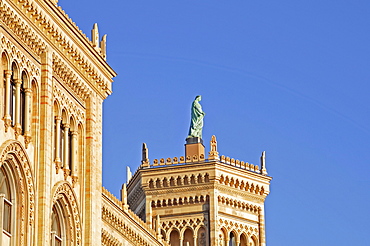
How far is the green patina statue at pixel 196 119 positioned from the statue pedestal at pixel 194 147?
12.2 inches

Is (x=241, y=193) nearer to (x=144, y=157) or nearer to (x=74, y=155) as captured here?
(x=144, y=157)

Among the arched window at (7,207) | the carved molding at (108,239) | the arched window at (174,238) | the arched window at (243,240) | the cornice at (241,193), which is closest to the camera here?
the arched window at (7,207)

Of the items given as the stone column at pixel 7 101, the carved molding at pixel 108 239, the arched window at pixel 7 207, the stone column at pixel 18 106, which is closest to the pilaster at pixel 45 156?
the arched window at pixel 7 207

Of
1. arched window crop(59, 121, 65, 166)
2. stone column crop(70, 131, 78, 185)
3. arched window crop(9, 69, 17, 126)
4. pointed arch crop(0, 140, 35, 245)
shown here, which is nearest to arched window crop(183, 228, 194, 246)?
stone column crop(70, 131, 78, 185)

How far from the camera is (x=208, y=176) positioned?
2391 inches

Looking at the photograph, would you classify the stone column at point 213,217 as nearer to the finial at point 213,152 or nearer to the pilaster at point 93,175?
the finial at point 213,152

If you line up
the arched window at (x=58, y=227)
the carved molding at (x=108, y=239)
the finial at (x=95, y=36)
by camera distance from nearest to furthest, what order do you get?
the arched window at (x=58, y=227) → the finial at (x=95, y=36) → the carved molding at (x=108, y=239)

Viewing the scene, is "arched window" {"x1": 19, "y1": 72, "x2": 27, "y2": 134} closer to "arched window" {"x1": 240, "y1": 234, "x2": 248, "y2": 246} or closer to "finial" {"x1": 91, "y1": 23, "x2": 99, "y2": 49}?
"finial" {"x1": 91, "y1": 23, "x2": 99, "y2": 49}

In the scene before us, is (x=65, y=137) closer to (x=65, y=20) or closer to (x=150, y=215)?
(x=65, y=20)

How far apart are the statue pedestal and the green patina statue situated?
0.31 meters

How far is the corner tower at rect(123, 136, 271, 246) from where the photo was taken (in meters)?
60.2

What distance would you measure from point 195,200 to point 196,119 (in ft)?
19.6

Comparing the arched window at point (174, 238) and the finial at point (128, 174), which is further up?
the finial at point (128, 174)

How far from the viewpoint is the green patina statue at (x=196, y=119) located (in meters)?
64.1
